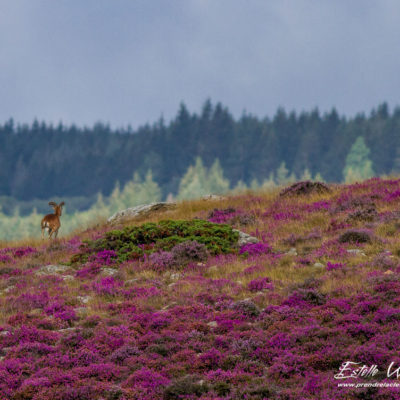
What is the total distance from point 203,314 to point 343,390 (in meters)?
3.59

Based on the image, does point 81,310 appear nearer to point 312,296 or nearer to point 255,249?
point 312,296

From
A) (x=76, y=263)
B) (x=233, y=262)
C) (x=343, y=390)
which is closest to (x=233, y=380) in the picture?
(x=343, y=390)

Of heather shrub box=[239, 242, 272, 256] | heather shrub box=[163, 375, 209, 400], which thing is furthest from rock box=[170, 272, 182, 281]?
heather shrub box=[163, 375, 209, 400]

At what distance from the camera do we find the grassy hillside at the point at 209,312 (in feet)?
23.9

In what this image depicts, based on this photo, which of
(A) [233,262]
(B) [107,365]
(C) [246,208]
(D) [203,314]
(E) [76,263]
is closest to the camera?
(B) [107,365]

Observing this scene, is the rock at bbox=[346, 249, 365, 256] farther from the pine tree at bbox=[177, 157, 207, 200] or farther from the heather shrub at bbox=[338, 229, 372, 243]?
the pine tree at bbox=[177, 157, 207, 200]

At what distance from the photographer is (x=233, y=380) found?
7.22 meters

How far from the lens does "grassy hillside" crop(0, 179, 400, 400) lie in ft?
23.9

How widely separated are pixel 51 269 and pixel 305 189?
32.0 ft

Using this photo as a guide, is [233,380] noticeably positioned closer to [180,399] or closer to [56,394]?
[180,399]

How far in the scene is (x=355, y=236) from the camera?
13.2m

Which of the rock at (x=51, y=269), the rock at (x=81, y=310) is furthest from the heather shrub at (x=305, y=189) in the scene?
the rock at (x=81, y=310)

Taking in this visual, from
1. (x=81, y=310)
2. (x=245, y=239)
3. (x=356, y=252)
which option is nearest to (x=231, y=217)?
(x=245, y=239)

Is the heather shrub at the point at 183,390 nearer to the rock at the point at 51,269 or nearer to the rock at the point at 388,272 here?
the rock at the point at 388,272
